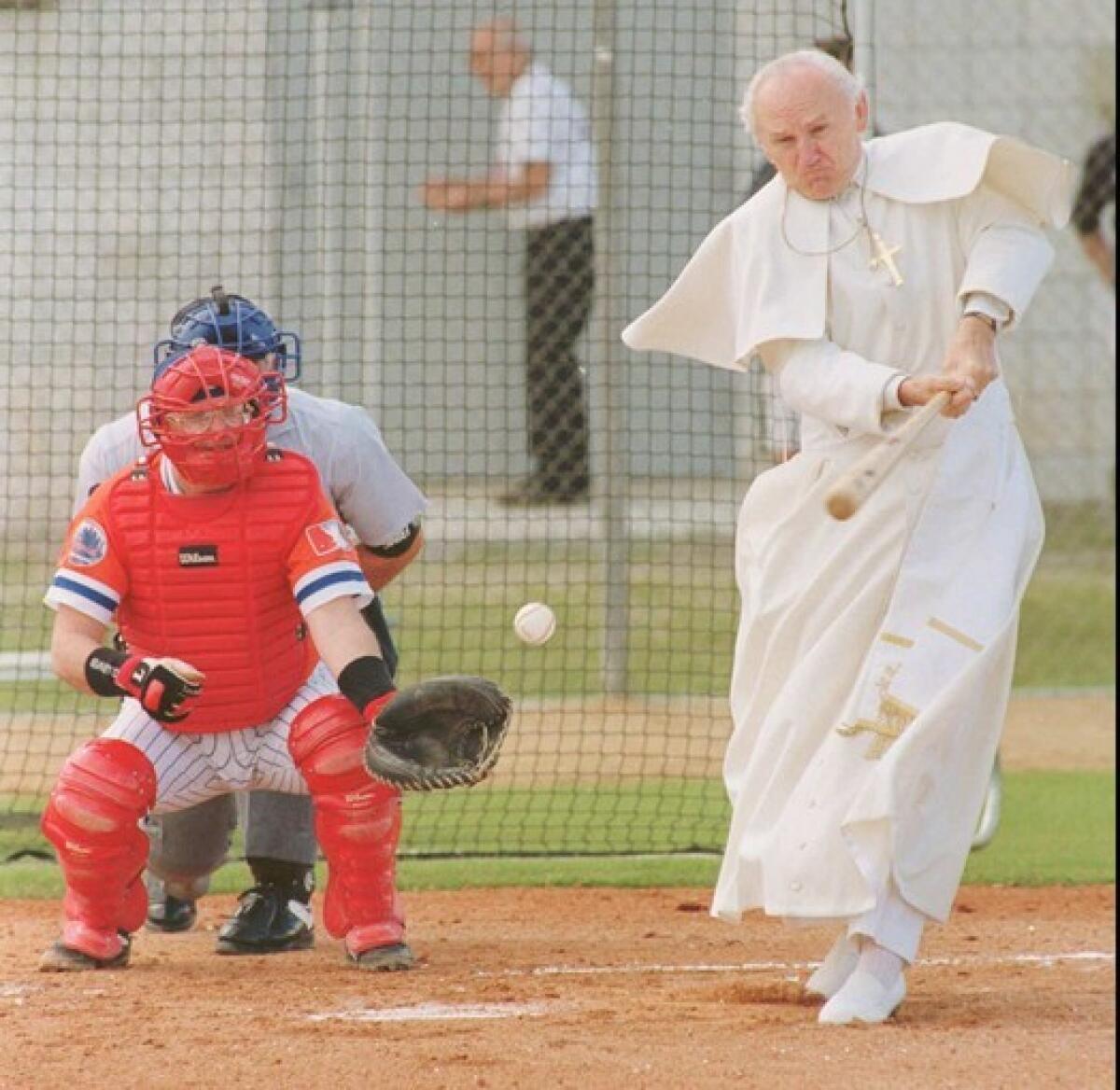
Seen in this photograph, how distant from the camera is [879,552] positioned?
5.17 metres

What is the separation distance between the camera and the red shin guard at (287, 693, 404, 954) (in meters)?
5.53

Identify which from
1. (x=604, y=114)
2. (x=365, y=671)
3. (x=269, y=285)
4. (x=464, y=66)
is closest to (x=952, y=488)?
(x=365, y=671)

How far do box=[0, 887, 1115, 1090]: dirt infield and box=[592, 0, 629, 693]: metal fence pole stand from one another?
3071mm

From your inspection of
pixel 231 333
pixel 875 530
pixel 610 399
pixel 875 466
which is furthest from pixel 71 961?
pixel 610 399

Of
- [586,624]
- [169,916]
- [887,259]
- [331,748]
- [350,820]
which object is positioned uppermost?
[887,259]

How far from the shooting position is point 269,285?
482 inches

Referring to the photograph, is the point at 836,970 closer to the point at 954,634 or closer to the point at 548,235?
the point at 954,634

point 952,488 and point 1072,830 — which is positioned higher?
point 952,488

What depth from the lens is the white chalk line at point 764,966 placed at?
5.72m

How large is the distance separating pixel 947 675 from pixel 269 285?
7.66 m

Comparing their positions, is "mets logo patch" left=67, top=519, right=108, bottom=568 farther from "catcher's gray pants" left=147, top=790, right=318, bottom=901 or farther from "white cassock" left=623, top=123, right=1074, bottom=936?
"white cassock" left=623, top=123, right=1074, bottom=936

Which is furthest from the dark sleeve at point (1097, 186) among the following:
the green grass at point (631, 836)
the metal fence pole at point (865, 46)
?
the metal fence pole at point (865, 46)

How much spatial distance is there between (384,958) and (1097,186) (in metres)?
8.17

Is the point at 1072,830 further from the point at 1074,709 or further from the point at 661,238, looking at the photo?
the point at 661,238
